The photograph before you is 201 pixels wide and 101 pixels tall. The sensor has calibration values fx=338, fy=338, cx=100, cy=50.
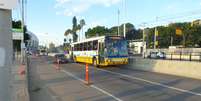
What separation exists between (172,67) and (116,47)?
876 centimetres

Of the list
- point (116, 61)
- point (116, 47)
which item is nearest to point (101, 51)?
point (116, 47)

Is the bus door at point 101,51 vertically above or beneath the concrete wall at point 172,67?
above

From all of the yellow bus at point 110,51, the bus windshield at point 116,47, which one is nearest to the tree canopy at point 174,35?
the yellow bus at point 110,51

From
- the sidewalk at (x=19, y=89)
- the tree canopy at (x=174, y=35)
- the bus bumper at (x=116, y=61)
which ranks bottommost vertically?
the sidewalk at (x=19, y=89)

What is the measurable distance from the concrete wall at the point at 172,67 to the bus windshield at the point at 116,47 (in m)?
1.65

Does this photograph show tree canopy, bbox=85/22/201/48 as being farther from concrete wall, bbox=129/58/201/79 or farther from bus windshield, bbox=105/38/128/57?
concrete wall, bbox=129/58/201/79

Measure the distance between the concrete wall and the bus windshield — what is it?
1651 millimetres

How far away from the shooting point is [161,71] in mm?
27219

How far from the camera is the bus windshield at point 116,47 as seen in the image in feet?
108

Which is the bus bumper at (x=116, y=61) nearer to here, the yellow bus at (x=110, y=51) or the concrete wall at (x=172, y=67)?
the yellow bus at (x=110, y=51)

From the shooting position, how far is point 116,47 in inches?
1304

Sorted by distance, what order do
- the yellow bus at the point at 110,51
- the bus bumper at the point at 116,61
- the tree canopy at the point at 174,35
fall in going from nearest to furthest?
1. the bus bumper at the point at 116,61
2. the yellow bus at the point at 110,51
3. the tree canopy at the point at 174,35

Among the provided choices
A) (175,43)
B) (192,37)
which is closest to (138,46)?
(175,43)

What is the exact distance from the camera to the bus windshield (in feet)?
108
